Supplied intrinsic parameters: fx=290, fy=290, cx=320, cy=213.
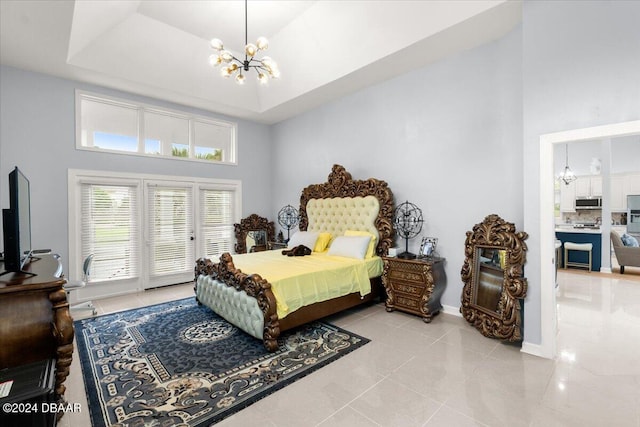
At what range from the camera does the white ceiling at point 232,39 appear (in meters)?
3.18

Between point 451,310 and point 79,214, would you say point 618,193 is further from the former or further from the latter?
point 79,214

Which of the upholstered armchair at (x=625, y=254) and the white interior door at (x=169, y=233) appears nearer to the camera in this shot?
the white interior door at (x=169, y=233)

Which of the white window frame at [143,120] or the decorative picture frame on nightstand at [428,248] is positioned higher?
the white window frame at [143,120]

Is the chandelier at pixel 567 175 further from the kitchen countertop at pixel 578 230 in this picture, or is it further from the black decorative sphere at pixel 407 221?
the black decorative sphere at pixel 407 221

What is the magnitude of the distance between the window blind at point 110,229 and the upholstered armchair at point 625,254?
958cm

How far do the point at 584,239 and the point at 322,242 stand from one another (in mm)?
6183

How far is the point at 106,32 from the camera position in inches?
157

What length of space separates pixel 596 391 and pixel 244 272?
324 cm

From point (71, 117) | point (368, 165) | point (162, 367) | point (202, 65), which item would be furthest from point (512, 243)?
point (71, 117)

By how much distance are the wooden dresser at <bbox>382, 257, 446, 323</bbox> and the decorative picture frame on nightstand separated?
12 cm

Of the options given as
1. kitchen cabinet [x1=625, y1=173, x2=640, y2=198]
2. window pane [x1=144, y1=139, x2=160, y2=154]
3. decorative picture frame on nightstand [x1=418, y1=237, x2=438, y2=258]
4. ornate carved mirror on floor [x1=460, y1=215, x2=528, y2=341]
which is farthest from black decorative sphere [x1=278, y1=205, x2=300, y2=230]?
kitchen cabinet [x1=625, y1=173, x2=640, y2=198]

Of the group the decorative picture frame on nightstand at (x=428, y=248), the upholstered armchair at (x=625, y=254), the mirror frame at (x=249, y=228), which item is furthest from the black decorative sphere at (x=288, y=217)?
the upholstered armchair at (x=625, y=254)

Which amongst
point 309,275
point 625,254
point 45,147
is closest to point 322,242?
point 309,275

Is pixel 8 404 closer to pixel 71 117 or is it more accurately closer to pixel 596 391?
pixel 596 391
